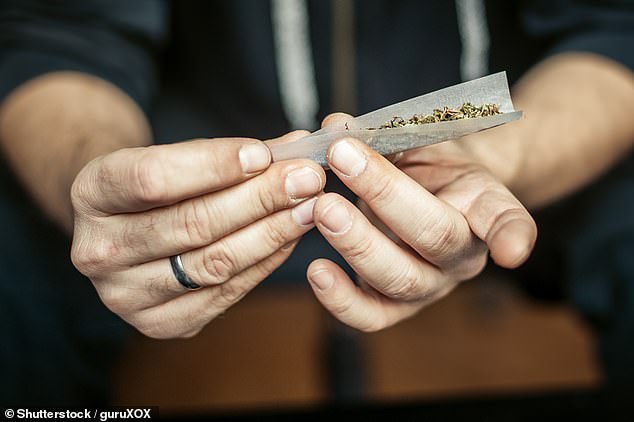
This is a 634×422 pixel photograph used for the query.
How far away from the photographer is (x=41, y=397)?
0.61m

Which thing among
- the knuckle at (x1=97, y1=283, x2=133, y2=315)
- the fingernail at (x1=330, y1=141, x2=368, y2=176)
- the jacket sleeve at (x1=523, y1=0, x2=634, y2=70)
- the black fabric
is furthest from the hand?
the jacket sleeve at (x1=523, y1=0, x2=634, y2=70)

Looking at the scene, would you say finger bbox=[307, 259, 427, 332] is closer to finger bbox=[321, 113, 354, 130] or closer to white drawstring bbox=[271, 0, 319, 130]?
finger bbox=[321, 113, 354, 130]

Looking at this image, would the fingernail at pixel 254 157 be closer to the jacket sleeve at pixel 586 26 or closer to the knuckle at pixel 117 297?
the knuckle at pixel 117 297

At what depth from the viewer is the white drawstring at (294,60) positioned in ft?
2.25

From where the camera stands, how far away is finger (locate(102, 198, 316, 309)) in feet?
1.14

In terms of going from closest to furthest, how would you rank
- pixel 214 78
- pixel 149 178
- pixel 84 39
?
pixel 149 178 → pixel 84 39 → pixel 214 78

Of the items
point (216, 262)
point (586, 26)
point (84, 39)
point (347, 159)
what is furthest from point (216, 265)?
point (586, 26)

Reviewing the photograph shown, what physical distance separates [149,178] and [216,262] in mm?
75

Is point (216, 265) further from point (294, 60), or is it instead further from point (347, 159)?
point (294, 60)

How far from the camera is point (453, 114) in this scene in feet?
1.00

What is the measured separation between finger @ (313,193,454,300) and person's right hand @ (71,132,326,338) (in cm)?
2

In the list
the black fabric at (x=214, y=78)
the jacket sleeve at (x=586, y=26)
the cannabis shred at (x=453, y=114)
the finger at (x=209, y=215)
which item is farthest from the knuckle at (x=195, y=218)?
the jacket sleeve at (x=586, y=26)

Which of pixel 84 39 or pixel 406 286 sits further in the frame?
pixel 84 39

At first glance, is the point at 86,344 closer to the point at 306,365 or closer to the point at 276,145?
the point at 306,365
